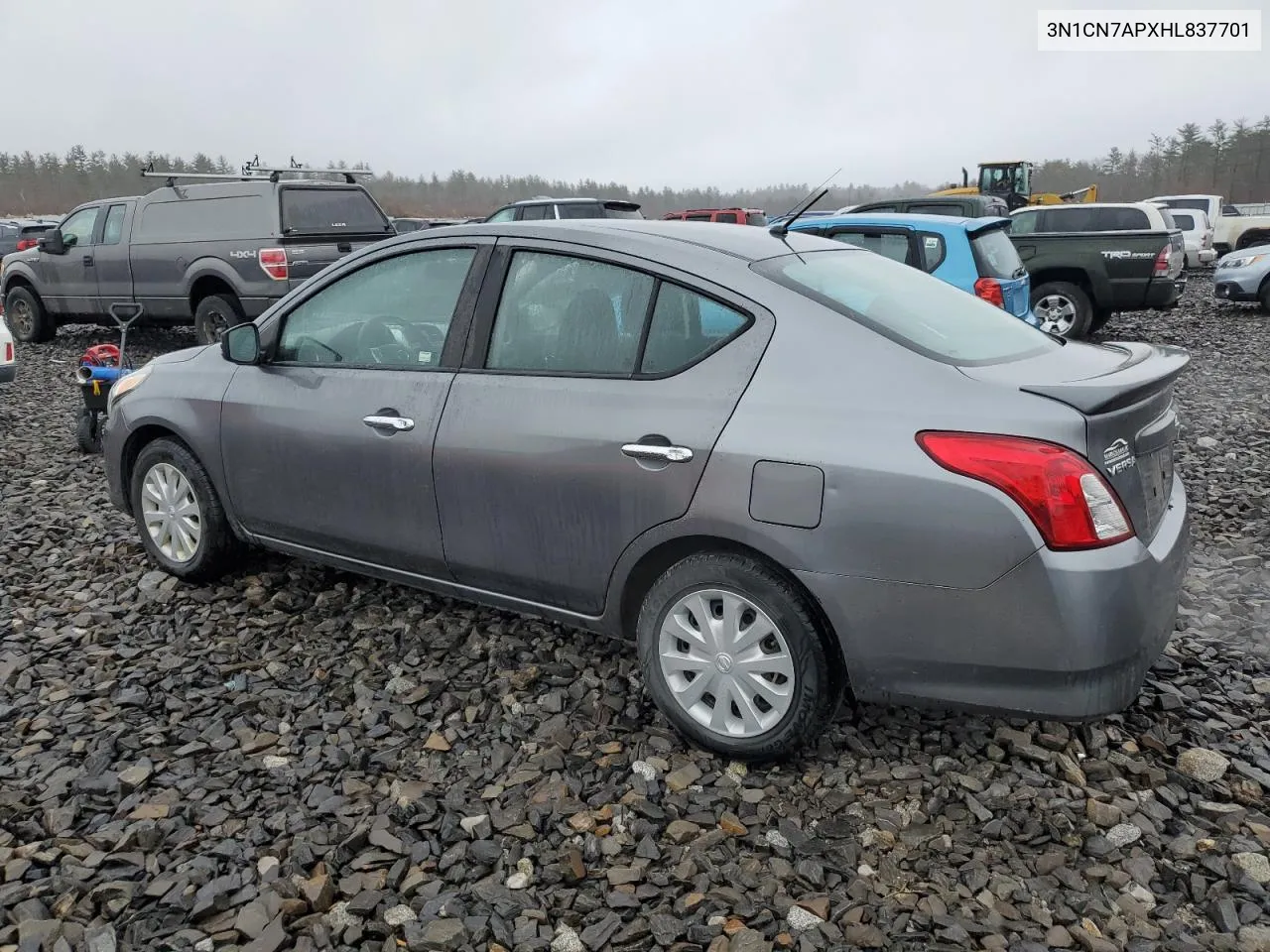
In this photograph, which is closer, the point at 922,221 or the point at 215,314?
the point at 922,221

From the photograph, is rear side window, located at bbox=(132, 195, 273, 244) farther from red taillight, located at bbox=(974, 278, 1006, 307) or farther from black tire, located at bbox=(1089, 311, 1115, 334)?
black tire, located at bbox=(1089, 311, 1115, 334)

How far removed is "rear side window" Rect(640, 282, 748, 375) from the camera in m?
3.00

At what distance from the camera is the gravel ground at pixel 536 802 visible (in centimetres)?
245

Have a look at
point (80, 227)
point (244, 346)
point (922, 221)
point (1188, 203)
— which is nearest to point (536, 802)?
point (244, 346)

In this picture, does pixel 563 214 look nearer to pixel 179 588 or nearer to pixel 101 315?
pixel 101 315

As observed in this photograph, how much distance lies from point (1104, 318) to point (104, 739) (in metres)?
12.7

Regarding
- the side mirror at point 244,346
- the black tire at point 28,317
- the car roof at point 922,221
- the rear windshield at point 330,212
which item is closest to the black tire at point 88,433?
the rear windshield at point 330,212

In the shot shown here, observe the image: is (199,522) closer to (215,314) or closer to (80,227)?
(215,314)

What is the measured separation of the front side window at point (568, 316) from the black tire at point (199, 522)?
1.72 metres

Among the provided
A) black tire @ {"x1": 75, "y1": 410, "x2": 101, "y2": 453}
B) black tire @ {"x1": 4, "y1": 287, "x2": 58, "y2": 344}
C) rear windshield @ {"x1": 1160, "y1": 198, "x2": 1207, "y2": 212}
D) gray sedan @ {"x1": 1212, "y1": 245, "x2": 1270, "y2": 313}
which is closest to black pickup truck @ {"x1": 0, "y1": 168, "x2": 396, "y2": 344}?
black tire @ {"x1": 4, "y1": 287, "x2": 58, "y2": 344}

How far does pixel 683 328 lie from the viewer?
3.06m

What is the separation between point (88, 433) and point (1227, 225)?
26.6 metres

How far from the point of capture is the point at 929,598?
2602mm

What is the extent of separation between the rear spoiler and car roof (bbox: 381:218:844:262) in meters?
1.05
